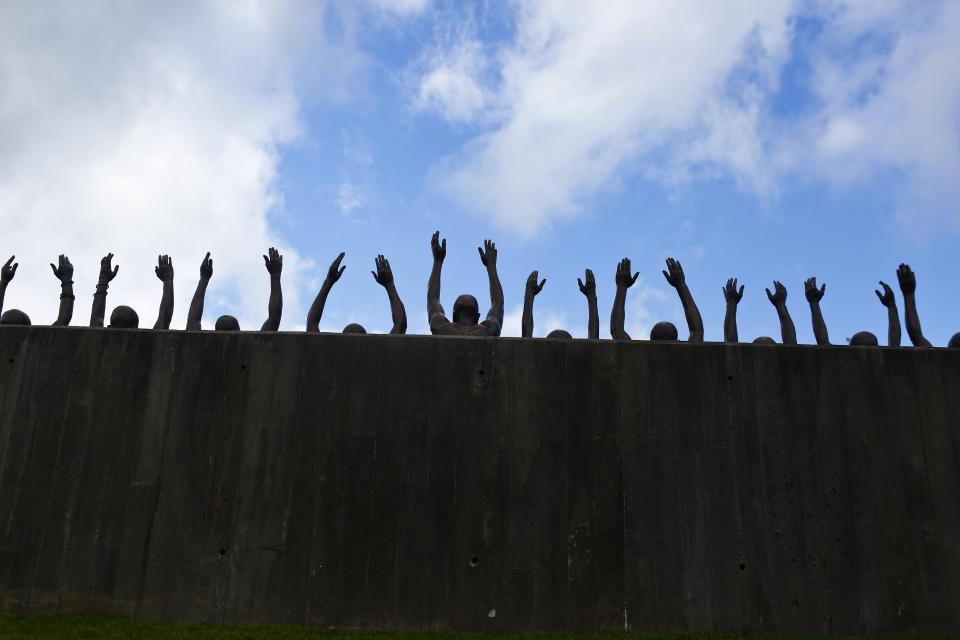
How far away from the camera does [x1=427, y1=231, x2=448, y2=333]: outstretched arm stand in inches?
549

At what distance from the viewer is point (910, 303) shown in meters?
14.2

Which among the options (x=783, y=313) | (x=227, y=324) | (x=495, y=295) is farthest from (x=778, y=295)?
(x=227, y=324)

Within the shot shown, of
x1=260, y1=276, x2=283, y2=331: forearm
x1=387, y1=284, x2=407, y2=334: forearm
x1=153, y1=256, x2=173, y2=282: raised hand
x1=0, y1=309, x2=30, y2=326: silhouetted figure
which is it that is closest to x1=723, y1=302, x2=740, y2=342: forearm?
x1=387, y1=284, x2=407, y2=334: forearm

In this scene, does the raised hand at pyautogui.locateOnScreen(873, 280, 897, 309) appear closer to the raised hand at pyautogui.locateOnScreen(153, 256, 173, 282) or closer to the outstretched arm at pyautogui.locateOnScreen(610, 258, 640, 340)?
the outstretched arm at pyautogui.locateOnScreen(610, 258, 640, 340)

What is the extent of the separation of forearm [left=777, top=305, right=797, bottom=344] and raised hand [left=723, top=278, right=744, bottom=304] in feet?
1.39

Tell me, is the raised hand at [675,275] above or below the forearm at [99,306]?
above

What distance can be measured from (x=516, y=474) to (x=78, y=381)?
288 inches

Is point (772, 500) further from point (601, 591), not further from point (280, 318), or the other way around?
point (280, 318)

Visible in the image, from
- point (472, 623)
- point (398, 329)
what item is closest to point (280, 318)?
point (398, 329)

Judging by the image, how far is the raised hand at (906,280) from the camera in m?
14.3

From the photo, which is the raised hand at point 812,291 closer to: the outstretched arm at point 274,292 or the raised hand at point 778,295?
the raised hand at point 778,295

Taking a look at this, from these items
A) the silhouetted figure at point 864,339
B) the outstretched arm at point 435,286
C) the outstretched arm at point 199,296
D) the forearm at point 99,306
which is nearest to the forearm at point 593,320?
the outstretched arm at point 435,286

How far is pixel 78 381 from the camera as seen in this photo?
1334cm

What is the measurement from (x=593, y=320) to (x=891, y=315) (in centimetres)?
518
